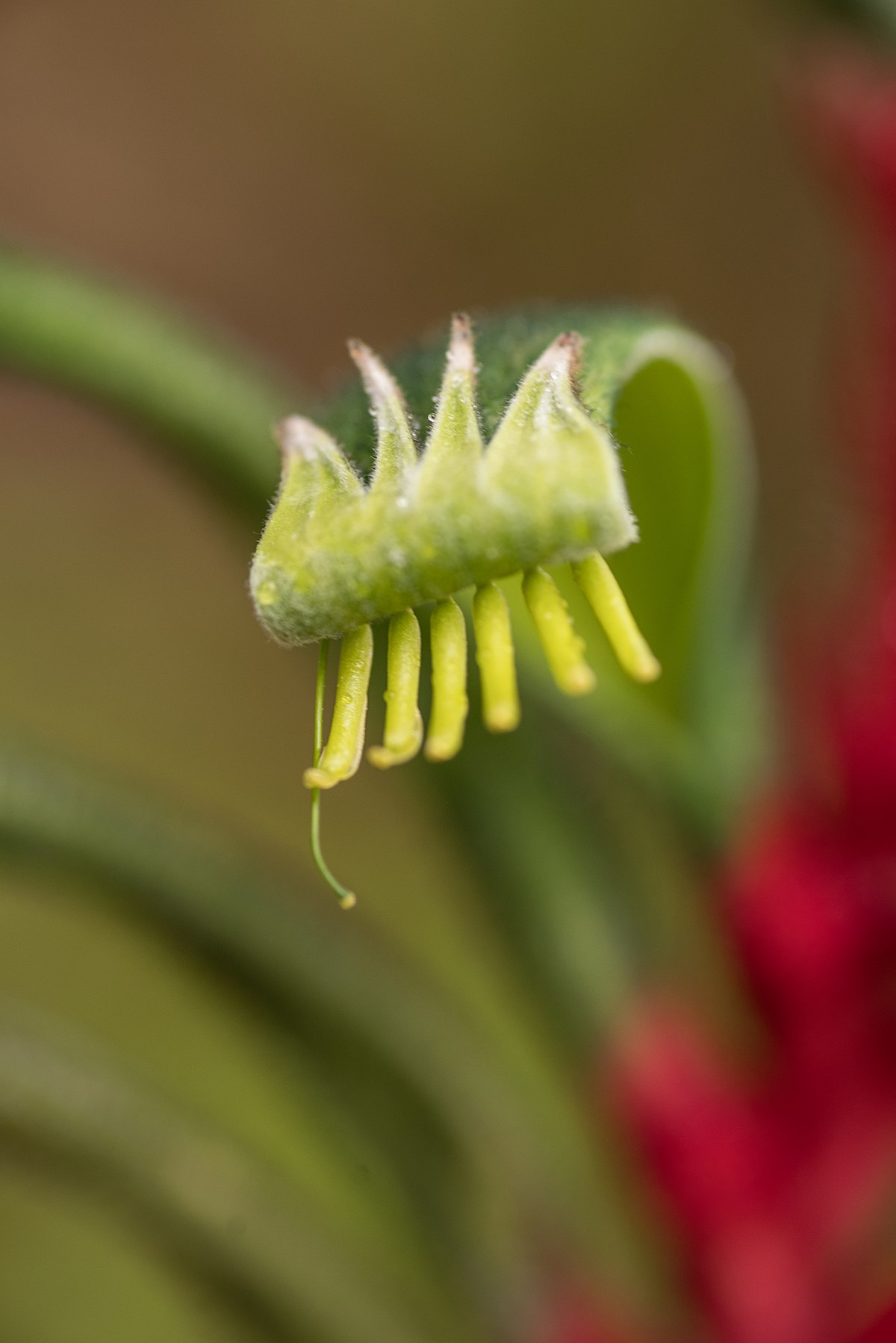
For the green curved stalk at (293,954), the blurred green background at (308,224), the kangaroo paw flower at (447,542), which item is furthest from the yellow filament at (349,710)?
the blurred green background at (308,224)

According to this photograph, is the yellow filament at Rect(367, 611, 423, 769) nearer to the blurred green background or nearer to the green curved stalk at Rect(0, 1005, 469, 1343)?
the green curved stalk at Rect(0, 1005, 469, 1343)

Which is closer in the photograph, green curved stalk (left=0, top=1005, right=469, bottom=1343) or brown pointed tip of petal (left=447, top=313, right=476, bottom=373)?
brown pointed tip of petal (left=447, top=313, right=476, bottom=373)

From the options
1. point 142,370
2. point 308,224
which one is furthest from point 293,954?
point 308,224

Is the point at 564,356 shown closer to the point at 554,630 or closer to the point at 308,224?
the point at 554,630

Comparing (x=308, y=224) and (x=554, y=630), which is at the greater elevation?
(x=308, y=224)

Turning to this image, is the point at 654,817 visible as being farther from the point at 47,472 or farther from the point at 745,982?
the point at 47,472

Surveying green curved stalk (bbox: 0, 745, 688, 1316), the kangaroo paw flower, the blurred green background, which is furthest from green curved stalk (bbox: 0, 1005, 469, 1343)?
the blurred green background
